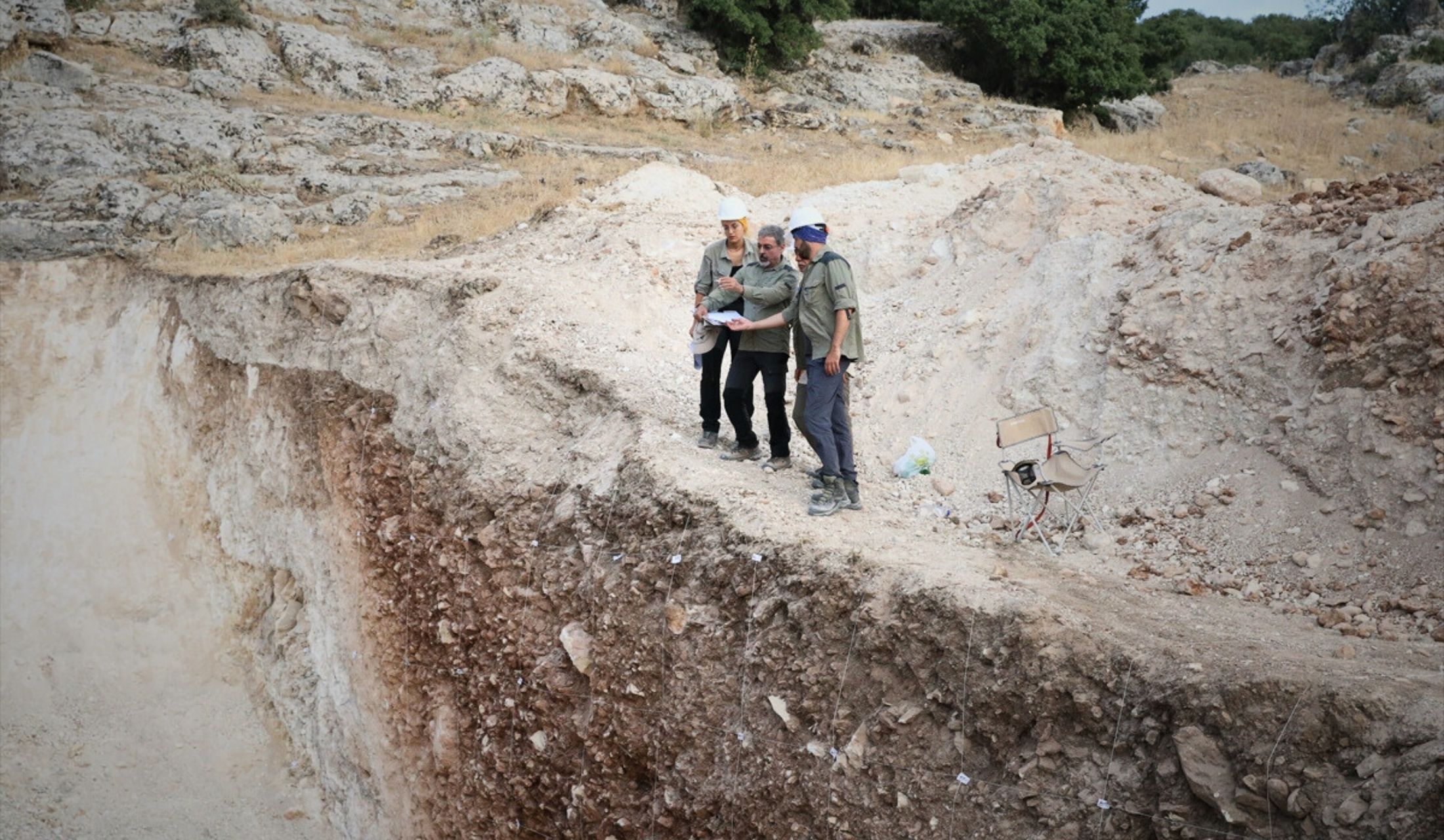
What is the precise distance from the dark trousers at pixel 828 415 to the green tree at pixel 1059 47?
20.3 metres

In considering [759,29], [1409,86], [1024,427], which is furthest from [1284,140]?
[1024,427]

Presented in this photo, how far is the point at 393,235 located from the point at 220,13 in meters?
9.19

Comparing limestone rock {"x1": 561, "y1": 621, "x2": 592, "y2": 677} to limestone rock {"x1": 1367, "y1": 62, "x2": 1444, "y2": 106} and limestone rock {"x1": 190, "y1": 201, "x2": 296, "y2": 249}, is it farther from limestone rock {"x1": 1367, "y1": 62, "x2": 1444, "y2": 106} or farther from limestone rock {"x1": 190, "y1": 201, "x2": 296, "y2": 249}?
limestone rock {"x1": 1367, "y1": 62, "x2": 1444, "y2": 106}

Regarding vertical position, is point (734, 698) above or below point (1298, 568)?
below

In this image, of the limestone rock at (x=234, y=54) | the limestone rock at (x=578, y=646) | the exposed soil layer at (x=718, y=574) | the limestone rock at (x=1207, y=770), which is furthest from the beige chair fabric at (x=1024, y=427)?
the limestone rock at (x=234, y=54)

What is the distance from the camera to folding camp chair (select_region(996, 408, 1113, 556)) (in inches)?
222

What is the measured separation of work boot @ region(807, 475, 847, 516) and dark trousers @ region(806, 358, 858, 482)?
0.17 ft

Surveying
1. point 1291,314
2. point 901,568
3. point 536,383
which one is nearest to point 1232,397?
point 1291,314

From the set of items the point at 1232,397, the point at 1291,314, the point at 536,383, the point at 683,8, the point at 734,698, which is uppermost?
→ the point at 683,8

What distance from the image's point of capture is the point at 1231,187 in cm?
1061

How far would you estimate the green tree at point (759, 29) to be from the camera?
23.2 meters

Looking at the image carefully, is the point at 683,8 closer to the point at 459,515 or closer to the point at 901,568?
the point at 459,515

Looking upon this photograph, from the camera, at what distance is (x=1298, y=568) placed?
16.9ft

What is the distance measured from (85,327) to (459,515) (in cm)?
768
